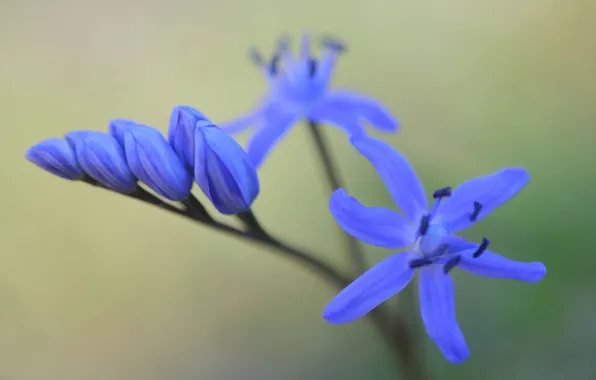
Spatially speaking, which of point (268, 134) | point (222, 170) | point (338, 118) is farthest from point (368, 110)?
point (222, 170)

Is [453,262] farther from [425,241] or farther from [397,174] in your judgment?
[397,174]

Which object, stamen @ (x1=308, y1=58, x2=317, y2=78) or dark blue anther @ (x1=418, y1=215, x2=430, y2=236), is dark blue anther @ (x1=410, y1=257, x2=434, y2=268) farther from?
stamen @ (x1=308, y1=58, x2=317, y2=78)

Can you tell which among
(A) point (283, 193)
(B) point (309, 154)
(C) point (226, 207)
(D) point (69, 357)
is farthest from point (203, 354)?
(C) point (226, 207)

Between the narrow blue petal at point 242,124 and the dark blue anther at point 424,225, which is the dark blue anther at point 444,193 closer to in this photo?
the dark blue anther at point 424,225

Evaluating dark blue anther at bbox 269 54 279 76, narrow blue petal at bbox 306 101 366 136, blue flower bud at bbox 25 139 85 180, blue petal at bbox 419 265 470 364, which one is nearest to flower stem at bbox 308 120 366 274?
narrow blue petal at bbox 306 101 366 136

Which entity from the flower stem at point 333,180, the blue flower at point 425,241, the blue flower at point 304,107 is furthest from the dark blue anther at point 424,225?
the blue flower at point 304,107
